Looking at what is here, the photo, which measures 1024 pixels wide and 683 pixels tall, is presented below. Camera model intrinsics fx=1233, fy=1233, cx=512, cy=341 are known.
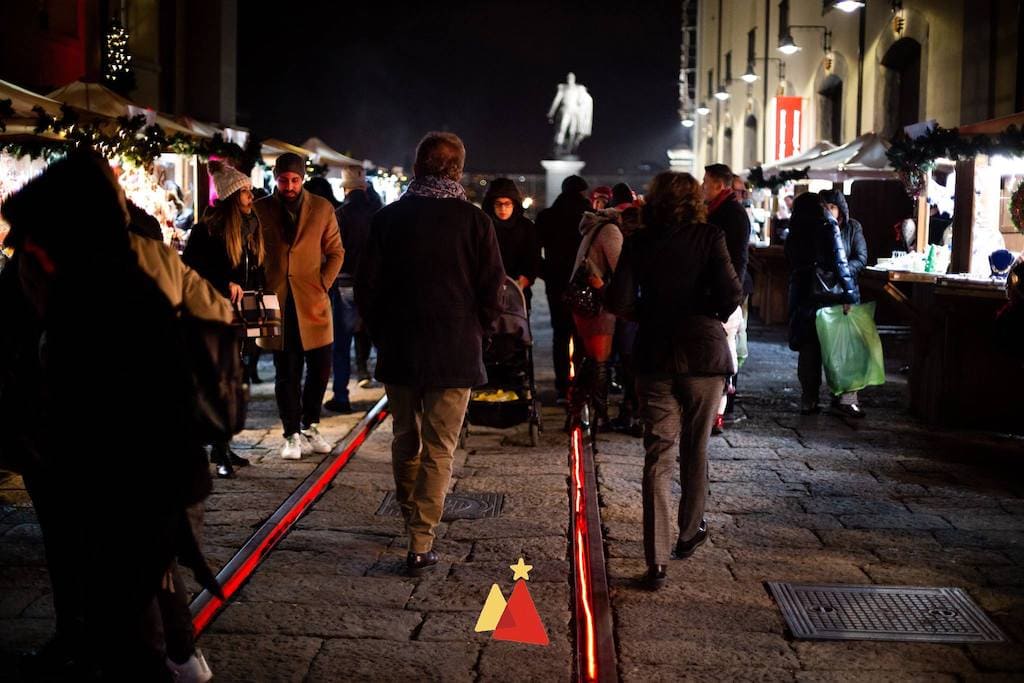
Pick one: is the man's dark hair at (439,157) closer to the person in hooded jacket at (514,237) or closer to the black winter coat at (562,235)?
the person in hooded jacket at (514,237)

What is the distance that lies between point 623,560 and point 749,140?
31.8 meters

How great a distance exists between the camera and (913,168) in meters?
12.0

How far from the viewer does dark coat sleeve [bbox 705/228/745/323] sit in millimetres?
5578

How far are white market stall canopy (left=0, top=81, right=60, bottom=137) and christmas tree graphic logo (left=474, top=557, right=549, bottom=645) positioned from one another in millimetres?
5893

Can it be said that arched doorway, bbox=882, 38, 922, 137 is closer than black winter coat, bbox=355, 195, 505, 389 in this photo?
No

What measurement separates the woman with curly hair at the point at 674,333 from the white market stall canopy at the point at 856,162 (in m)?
9.50

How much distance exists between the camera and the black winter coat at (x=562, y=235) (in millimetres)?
10383

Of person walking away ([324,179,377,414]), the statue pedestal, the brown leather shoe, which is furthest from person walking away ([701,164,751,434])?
the statue pedestal

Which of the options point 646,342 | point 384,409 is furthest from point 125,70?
point 646,342

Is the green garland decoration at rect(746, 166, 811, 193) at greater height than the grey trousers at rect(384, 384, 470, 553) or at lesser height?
greater

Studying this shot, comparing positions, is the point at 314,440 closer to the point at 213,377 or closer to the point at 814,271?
the point at 814,271

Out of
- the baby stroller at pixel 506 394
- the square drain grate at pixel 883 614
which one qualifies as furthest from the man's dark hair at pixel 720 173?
the square drain grate at pixel 883 614

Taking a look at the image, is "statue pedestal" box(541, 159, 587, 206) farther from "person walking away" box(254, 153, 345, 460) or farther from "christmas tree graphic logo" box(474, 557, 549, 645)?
"christmas tree graphic logo" box(474, 557, 549, 645)

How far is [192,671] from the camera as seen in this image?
420 centimetres
